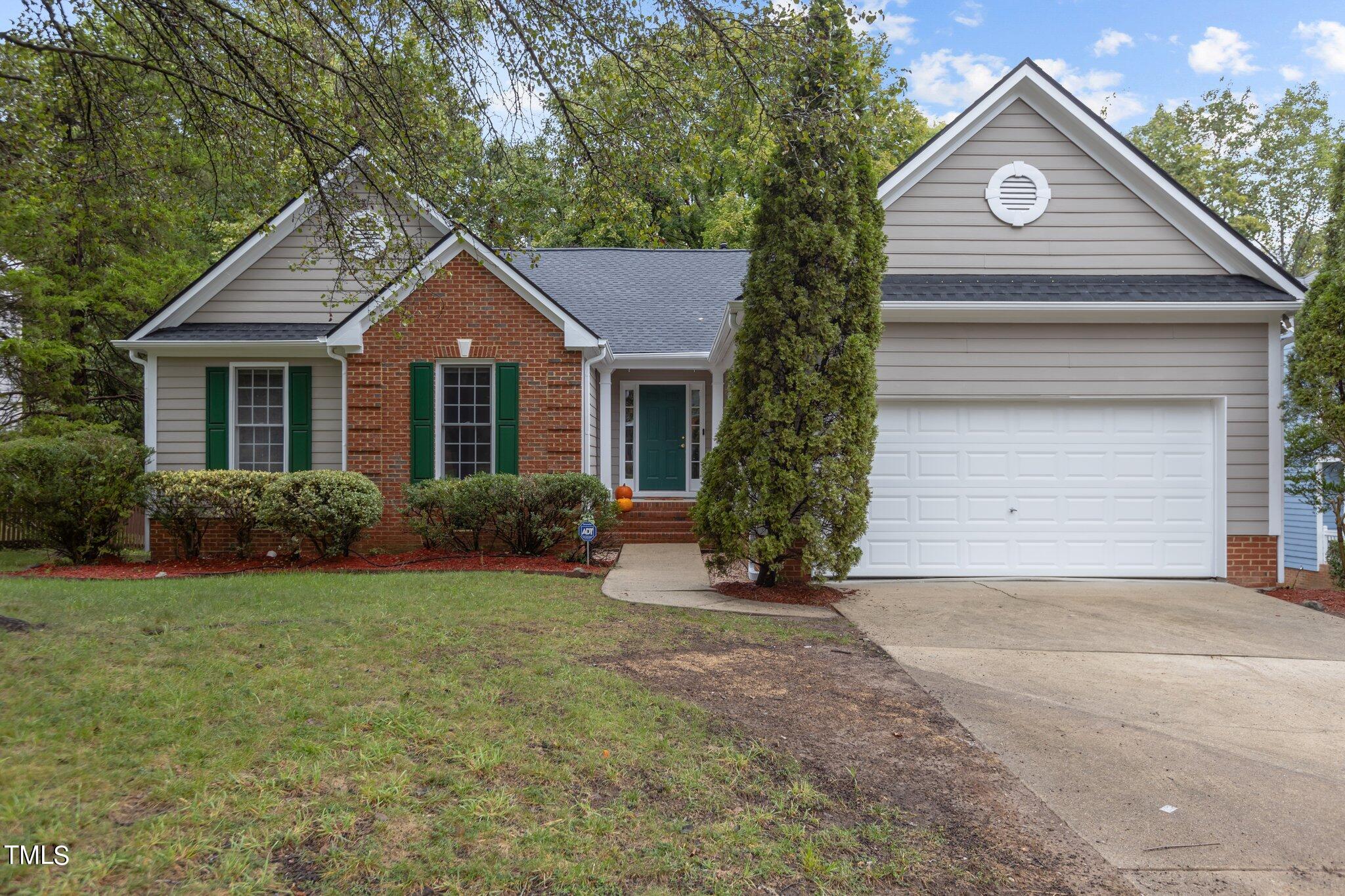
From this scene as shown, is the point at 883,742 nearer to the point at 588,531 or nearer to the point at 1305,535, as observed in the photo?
the point at 588,531

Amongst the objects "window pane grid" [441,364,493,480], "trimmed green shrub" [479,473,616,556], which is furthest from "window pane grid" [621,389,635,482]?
"window pane grid" [441,364,493,480]

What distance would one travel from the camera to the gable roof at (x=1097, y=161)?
9.05m

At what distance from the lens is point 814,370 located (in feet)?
25.5

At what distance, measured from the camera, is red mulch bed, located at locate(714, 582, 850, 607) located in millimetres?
7746

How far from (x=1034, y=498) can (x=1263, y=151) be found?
2834cm

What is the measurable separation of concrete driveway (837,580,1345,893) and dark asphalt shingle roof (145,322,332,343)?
8957 mm

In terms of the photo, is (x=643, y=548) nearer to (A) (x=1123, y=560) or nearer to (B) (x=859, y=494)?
(B) (x=859, y=494)

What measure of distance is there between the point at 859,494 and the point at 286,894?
6247 millimetres

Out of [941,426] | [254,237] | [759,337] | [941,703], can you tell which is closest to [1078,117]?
[941,426]

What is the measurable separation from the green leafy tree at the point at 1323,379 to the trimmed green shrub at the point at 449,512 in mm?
9567

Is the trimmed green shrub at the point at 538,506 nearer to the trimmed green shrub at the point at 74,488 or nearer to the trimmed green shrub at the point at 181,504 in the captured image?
the trimmed green shrub at the point at 181,504

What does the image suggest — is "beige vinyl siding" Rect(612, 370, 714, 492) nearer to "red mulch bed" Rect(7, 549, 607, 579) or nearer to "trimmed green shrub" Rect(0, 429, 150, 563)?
"red mulch bed" Rect(7, 549, 607, 579)

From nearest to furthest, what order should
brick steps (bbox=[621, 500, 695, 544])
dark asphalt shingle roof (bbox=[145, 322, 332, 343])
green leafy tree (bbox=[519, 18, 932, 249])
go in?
1. green leafy tree (bbox=[519, 18, 932, 249])
2. dark asphalt shingle roof (bbox=[145, 322, 332, 343])
3. brick steps (bbox=[621, 500, 695, 544])

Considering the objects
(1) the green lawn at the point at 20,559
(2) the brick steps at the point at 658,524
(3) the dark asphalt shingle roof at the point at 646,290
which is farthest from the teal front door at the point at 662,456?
(1) the green lawn at the point at 20,559
